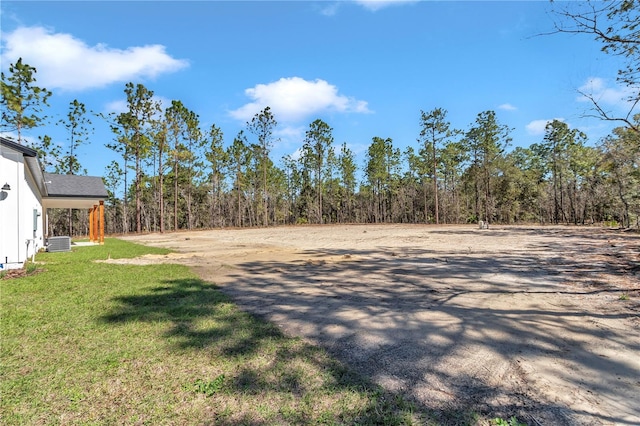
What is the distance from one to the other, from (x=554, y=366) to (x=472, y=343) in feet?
2.14

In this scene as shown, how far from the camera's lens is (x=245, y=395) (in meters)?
2.26

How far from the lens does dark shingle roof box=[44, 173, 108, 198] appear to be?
15977mm

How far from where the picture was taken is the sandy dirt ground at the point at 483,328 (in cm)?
221

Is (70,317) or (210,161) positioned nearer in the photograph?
(70,317)

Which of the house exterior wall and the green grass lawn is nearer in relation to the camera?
the green grass lawn

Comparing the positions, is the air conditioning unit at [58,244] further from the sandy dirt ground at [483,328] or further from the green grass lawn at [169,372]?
the green grass lawn at [169,372]

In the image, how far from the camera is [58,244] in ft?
41.8

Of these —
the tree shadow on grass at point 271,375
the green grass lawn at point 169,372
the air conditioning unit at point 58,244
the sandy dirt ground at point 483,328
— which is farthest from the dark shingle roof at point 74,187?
the tree shadow on grass at point 271,375

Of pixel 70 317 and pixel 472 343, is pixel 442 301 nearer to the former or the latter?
pixel 472 343

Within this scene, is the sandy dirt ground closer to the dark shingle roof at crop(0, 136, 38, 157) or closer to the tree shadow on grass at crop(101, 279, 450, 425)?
the tree shadow on grass at crop(101, 279, 450, 425)

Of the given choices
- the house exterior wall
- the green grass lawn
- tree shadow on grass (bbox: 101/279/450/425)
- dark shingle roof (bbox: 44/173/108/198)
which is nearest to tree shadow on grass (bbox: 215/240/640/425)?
tree shadow on grass (bbox: 101/279/450/425)

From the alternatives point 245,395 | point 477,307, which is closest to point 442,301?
point 477,307

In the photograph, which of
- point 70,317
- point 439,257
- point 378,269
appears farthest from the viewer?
point 439,257

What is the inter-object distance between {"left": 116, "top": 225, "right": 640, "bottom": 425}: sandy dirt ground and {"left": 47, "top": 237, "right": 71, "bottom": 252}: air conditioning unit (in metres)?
9.78
